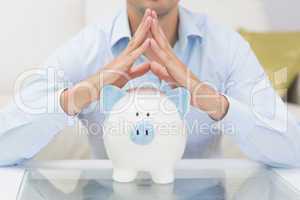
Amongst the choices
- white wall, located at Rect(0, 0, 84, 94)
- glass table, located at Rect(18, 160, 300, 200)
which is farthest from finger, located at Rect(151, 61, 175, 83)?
white wall, located at Rect(0, 0, 84, 94)

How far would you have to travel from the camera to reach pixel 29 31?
1.55 metres

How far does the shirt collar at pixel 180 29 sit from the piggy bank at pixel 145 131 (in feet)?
0.79

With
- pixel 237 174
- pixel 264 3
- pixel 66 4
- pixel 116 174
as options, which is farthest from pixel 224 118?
pixel 264 3

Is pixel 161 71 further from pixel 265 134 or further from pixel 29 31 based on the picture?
pixel 29 31

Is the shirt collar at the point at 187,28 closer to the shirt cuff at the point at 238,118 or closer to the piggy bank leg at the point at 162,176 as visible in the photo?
the shirt cuff at the point at 238,118

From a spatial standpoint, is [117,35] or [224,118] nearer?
[224,118]

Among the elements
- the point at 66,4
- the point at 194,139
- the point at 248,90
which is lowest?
the point at 194,139

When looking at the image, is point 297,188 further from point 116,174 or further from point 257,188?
point 116,174

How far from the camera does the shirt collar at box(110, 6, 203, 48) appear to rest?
97 cm

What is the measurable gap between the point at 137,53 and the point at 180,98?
0.11 m

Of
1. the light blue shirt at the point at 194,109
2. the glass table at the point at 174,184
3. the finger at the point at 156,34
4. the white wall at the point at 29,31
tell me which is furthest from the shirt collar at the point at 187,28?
the white wall at the point at 29,31

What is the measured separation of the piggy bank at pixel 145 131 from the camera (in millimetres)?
702

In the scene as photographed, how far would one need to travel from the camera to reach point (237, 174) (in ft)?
2.53

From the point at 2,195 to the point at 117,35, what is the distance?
0.41 metres
